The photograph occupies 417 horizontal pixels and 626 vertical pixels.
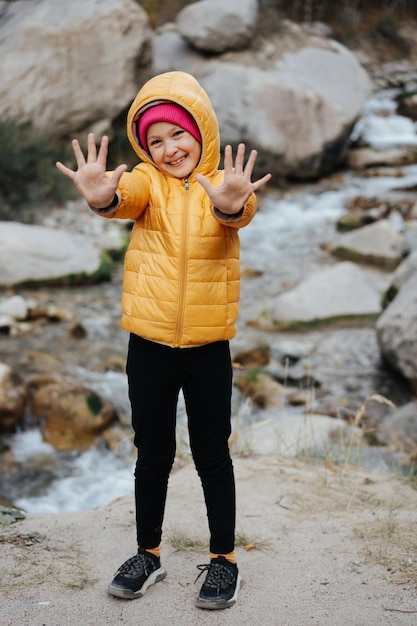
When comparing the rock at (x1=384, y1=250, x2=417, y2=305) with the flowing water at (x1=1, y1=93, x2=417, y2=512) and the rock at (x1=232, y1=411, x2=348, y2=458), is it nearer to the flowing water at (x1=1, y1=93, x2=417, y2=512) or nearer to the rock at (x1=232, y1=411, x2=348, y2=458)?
the flowing water at (x1=1, y1=93, x2=417, y2=512)

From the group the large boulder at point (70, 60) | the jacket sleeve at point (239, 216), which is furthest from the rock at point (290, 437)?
the large boulder at point (70, 60)

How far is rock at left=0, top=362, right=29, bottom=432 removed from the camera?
5.31 metres

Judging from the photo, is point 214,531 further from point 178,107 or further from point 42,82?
point 42,82

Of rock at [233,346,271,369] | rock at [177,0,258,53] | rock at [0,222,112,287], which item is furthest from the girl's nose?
rock at [177,0,258,53]

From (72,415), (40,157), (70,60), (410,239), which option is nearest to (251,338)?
(72,415)

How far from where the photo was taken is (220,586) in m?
2.48

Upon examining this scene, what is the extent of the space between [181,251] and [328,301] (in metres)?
5.64

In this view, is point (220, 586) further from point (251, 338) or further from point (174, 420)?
point (251, 338)

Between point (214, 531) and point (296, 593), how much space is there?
36 centimetres

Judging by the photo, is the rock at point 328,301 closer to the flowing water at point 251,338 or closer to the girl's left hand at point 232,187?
the flowing water at point 251,338

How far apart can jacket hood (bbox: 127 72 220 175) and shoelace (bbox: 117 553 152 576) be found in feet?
4.44

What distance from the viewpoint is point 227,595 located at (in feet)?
8.11

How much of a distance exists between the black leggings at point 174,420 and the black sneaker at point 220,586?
0.17 feet

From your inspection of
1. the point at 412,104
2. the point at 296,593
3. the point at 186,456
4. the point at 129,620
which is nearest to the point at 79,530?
the point at 129,620
